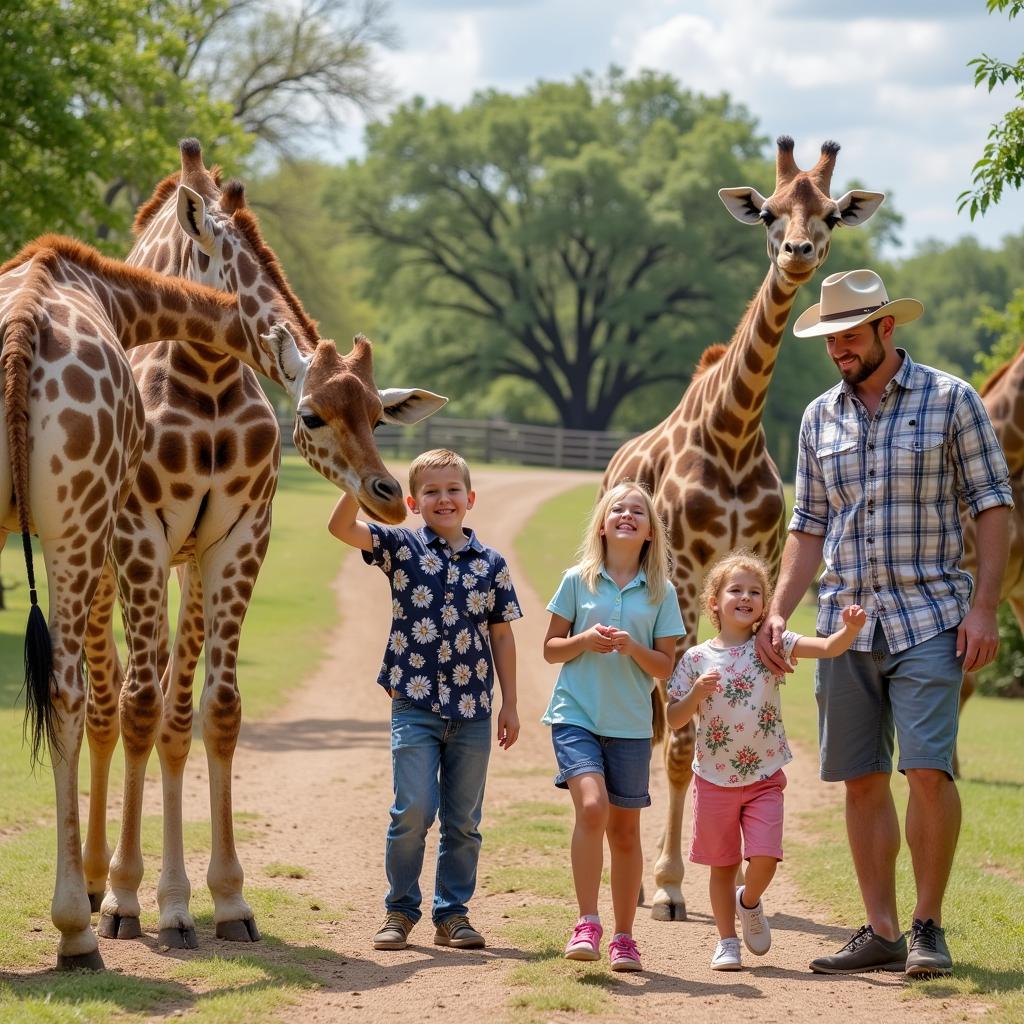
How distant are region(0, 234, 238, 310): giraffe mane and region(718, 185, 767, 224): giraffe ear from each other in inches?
114

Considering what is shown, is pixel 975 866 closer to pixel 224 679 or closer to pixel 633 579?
pixel 633 579

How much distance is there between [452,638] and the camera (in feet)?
21.4

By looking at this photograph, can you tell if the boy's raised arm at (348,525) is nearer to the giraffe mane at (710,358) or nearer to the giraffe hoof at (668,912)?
the giraffe hoof at (668,912)

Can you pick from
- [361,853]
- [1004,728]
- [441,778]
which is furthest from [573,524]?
[441,778]

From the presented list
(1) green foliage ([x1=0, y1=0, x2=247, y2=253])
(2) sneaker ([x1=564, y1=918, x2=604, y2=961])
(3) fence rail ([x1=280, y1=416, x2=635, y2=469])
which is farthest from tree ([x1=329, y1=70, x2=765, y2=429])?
(2) sneaker ([x1=564, y1=918, x2=604, y2=961])

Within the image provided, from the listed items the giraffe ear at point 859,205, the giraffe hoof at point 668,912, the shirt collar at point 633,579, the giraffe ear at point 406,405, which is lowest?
the giraffe hoof at point 668,912

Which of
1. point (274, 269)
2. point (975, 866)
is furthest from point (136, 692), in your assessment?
point (975, 866)

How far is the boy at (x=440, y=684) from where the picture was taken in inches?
255

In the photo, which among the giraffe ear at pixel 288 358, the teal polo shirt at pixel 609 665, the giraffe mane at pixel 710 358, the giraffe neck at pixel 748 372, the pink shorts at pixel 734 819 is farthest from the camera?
the giraffe mane at pixel 710 358

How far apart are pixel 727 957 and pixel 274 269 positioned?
3704mm

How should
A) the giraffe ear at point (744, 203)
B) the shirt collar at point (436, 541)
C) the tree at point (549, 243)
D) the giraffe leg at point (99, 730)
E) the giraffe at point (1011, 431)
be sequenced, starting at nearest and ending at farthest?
the shirt collar at point (436, 541) < the giraffe leg at point (99, 730) < the giraffe ear at point (744, 203) < the giraffe at point (1011, 431) < the tree at point (549, 243)

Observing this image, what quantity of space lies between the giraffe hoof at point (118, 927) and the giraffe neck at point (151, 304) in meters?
2.44

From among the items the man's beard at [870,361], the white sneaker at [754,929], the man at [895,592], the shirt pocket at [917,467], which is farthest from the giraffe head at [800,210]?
the white sneaker at [754,929]

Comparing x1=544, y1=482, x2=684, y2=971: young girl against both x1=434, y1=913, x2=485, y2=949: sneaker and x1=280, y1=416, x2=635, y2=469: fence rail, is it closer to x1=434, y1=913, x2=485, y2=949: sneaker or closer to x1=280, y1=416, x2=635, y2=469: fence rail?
x1=434, y1=913, x2=485, y2=949: sneaker
